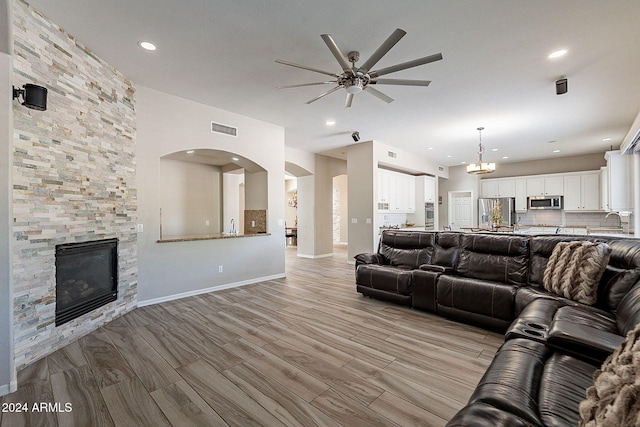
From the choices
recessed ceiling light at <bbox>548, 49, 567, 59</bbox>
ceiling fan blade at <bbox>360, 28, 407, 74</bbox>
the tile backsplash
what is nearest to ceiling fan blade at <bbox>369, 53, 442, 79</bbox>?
ceiling fan blade at <bbox>360, 28, 407, 74</bbox>

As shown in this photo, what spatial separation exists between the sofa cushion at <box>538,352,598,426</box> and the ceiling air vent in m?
4.96

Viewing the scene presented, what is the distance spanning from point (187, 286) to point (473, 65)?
5.02 metres

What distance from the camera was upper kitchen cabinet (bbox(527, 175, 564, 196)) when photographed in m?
8.59

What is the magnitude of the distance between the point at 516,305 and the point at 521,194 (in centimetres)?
803

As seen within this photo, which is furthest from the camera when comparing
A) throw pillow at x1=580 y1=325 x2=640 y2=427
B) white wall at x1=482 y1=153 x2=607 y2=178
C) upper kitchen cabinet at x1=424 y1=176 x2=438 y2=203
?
upper kitchen cabinet at x1=424 y1=176 x2=438 y2=203

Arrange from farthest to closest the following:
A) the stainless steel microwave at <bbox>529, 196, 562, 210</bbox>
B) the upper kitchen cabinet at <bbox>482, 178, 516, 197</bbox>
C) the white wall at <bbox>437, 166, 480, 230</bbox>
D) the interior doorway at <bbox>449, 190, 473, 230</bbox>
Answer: the interior doorway at <bbox>449, 190, 473, 230</bbox> < the white wall at <bbox>437, 166, 480, 230</bbox> < the upper kitchen cabinet at <bbox>482, 178, 516, 197</bbox> < the stainless steel microwave at <bbox>529, 196, 562, 210</bbox>

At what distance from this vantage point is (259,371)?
2.32 meters

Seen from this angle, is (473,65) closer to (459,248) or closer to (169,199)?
(459,248)

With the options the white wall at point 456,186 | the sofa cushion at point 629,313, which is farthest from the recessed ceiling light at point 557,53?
the white wall at point 456,186

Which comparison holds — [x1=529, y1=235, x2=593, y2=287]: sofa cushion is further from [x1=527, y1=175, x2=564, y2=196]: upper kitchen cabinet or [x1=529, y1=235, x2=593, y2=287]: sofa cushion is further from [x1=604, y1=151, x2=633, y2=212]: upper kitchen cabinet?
[x1=527, y1=175, x2=564, y2=196]: upper kitchen cabinet

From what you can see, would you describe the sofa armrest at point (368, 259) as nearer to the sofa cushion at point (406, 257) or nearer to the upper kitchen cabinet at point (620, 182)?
the sofa cushion at point (406, 257)

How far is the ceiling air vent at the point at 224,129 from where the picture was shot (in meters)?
4.74

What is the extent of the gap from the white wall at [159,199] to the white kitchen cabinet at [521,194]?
8200 mm

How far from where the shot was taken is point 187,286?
4406 mm
